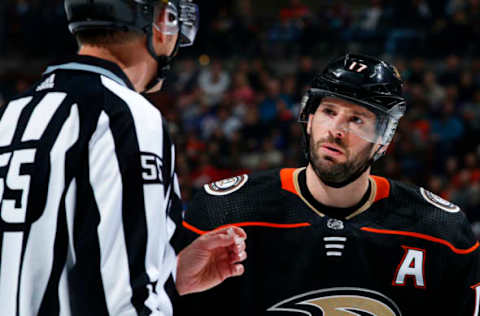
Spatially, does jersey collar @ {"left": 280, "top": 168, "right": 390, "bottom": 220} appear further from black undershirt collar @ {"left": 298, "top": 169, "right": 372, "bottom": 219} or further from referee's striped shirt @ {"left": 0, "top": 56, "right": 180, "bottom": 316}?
referee's striped shirt @ {"left": 0, "top": 56, "right": 180, "bottom": 316}

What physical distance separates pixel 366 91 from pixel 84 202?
1649 mm

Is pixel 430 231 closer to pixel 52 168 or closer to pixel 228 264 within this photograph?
pixel 228 264

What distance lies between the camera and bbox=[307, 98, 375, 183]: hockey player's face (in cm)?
293

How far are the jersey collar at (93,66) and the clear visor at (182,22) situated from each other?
224 mm

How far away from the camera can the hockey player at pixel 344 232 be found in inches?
113

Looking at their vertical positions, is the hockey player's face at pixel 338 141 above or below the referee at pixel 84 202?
below

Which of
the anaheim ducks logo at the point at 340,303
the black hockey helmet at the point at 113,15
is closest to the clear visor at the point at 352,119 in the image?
the anaheim ducks logo at the point at 340,303

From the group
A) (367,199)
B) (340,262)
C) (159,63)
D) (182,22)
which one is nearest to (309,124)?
(367,199)

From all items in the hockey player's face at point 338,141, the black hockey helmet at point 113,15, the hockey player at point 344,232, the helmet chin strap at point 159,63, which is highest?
the black hockey helmet at point 113,15

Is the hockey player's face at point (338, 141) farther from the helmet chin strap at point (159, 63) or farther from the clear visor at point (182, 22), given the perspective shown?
the helmet chin strap at point (159, 63)

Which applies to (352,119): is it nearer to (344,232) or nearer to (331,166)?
(331,166)

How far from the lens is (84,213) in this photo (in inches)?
64.1

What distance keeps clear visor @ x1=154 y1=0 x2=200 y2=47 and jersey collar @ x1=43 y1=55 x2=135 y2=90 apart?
0.22 m

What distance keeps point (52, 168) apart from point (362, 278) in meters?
1.65
